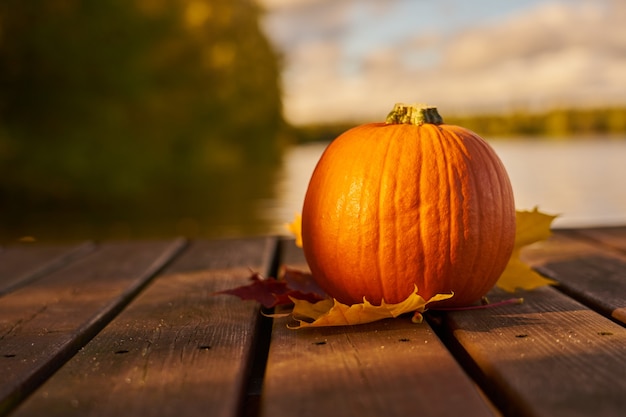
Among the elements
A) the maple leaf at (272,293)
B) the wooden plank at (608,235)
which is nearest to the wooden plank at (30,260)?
the maple leaf at (272,293)

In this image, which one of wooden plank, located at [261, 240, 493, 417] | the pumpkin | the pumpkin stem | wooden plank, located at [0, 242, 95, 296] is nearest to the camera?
wooden plank, located at [261, 240, 493, 417]

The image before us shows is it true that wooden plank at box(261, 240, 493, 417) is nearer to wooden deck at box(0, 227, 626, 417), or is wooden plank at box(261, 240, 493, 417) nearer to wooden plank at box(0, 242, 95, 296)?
wooden deck at box(0, 227, 626, 417)

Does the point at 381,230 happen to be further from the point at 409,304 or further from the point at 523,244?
the point at 523,244

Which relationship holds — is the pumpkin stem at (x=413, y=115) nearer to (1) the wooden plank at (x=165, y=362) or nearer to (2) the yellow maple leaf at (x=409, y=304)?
(2) the yellow maple leaf at (x=409, y=304)

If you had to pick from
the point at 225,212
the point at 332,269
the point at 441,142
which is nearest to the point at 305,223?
the point at 332,269

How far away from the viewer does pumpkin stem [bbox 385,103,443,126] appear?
180cm

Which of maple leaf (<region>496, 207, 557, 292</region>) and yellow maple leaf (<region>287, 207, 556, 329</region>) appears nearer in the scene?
yellow maple leaf (<region>287, 207, 556, 329</region>)

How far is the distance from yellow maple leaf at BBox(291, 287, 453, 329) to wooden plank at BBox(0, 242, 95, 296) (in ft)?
3.13

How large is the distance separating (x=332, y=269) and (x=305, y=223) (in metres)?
0.15

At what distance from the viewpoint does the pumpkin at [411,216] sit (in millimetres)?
1665

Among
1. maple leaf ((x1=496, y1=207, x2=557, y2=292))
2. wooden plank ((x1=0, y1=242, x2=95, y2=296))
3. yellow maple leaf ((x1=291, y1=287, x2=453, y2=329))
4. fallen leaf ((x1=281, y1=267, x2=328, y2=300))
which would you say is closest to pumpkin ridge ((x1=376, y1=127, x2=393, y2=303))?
yellow maple leaf ((x1=291, y1=287, x2=453, y2=329))

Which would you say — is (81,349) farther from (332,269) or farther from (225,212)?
(225,212)

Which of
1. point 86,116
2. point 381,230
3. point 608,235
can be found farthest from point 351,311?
point 86,116

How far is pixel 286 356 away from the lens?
1.35 m
